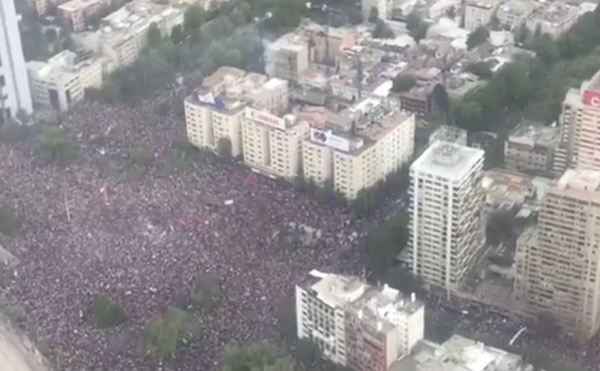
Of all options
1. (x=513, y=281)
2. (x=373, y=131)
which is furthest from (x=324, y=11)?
(x=513, y=281)

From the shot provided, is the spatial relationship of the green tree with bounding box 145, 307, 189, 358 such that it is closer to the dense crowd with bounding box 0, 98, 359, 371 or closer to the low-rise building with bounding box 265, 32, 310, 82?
the dense crowd with bounding box 0, 98, 359, 371

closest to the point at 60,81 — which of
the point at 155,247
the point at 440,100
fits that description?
the point at 155,247

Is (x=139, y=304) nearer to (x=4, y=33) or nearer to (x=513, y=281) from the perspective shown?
(x=513, y=281)

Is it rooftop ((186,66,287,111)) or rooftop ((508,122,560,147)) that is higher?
rooftop ((186,66,287,111))

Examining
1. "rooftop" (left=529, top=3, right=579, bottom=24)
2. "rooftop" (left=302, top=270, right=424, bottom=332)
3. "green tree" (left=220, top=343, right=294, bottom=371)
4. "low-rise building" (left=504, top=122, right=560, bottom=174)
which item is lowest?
"low-rise building" (left=504, top=122, right=560, bottom=174)

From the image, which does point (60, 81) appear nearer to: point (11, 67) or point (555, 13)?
point (11, 67)

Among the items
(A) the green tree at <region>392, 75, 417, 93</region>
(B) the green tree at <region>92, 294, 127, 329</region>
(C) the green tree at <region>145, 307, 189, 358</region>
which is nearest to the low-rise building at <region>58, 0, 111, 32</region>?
(A) the green tree at <region>392, 75, 417, 93</region>
